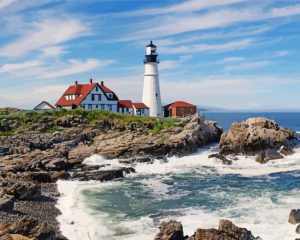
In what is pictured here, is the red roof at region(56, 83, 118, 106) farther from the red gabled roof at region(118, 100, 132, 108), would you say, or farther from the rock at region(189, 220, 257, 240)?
the rock at region(189, 220, 257, 240)

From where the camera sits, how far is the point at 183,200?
31016mm

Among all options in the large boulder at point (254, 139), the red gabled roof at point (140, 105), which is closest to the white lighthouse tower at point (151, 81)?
the red gabled roof at point (140, 105)

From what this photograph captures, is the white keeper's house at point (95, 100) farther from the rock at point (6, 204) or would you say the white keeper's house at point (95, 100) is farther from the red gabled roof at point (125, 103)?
the rock at point (6, 204)

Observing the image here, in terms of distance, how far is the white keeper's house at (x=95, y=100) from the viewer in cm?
7231

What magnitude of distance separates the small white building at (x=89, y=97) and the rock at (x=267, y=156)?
32882 millimetres

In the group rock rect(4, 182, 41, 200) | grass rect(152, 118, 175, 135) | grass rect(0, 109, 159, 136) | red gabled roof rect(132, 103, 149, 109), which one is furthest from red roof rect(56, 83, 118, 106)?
rock rect(4, 182, 41, 200)

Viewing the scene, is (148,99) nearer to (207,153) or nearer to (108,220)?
(207,153)

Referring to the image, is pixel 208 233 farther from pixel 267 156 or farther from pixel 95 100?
pixel 95 100

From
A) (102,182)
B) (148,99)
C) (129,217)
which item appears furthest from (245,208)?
(148,99)

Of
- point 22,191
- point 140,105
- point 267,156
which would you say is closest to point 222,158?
point 267,156

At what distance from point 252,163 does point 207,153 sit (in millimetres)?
5808

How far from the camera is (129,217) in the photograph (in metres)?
26.5

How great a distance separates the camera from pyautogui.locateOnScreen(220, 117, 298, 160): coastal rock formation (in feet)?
164

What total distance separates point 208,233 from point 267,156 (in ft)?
97.0
